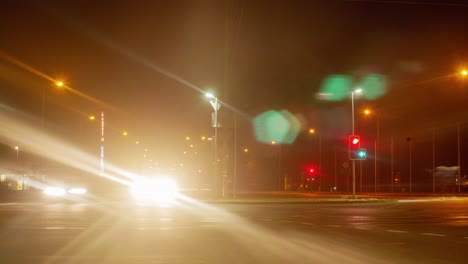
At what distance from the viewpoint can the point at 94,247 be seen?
14.0 metres

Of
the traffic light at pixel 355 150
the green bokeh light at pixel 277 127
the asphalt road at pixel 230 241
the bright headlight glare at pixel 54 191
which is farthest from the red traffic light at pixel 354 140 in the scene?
the green bokeh light at pixel 277 127

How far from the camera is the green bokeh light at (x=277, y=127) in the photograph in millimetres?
88125

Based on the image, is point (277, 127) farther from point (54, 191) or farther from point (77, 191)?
point (54, 191)

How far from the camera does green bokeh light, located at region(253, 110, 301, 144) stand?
88.1 metres

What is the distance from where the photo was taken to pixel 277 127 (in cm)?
9225

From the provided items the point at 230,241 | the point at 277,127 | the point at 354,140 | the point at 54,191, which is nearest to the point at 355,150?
the point at 354,140

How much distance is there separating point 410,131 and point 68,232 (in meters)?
65.0

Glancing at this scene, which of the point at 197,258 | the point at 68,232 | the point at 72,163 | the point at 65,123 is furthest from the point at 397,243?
the point at 65,123

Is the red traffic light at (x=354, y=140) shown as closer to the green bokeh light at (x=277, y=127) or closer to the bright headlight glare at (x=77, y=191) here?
the bright headlight glare at (x=77, y=191)

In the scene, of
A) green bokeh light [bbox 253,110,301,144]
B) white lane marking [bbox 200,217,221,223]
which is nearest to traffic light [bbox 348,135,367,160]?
white lane marking [bbox 200,217,221,223]

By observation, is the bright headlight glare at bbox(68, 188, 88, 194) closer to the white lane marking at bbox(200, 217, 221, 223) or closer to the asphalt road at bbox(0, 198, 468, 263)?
the asphalt road at bbox(0, 198, 468, 263)

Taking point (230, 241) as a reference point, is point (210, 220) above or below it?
below

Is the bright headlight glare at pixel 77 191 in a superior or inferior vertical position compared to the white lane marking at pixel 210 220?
inferior

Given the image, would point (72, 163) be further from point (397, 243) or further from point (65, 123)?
point (397, 243)
